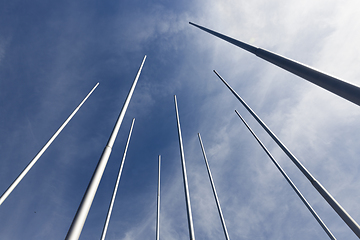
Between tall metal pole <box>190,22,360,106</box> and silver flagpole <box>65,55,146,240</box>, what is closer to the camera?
tall metal pole <box>190,22,360,106</box>

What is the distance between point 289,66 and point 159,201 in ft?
60.1

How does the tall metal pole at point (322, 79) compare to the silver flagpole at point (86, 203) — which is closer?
the tall metal pole at point (322, 79)

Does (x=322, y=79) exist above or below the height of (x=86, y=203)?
above

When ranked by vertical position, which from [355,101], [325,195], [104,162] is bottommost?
[355,101]

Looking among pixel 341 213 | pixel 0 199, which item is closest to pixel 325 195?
pixel 341 213

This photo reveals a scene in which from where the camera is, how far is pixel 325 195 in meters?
7.84

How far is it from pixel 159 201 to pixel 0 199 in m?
12.4

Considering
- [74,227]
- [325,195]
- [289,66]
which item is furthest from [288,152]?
[74,227]

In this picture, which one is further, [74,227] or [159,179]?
[159,179]

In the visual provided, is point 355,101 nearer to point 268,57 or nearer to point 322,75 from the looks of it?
point 322,75

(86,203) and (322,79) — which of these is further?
(86,203)

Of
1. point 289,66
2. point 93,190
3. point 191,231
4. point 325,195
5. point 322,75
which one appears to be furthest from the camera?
point 325,195

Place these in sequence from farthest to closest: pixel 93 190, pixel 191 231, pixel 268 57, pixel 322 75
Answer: pixel 191 231 < pixel 268 57 < pixel 93 190 < pixel 322 75

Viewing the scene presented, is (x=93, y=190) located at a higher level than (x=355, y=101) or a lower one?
higher
